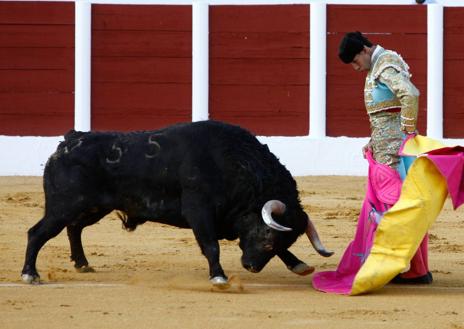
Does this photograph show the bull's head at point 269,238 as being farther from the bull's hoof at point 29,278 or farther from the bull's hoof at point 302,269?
the bull's hoof at point 29,278

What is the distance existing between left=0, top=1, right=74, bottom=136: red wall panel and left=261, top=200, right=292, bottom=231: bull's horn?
5886 mm

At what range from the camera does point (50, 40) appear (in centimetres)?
1161

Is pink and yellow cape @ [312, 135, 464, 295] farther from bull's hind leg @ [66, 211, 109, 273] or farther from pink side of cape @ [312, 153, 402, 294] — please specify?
bull's hind leg @ [66, 211, 109, 273]

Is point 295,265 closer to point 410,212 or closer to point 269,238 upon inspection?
point 269,238

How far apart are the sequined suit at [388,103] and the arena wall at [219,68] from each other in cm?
547

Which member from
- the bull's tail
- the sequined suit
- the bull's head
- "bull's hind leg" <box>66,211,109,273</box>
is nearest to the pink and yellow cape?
the sequined suit

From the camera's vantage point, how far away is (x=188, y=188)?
19.8 feet

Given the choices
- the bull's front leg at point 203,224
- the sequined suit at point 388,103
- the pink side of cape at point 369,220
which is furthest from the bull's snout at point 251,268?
the sequined suit at point 388,103

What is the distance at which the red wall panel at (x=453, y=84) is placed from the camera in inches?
459

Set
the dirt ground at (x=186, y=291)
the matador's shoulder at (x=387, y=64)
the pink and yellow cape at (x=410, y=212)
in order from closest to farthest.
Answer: the dirt ground at (x=186, y=291) < the pink and yellow cape at (x=410, y=212) < the matador's shoulder at (x=387, y=64)

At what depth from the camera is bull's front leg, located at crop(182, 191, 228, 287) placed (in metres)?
5.94

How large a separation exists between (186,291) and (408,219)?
975 millimetres

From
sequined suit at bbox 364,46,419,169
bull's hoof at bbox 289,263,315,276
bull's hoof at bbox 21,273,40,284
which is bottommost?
bull's hoof at bbox 21,273,40,284

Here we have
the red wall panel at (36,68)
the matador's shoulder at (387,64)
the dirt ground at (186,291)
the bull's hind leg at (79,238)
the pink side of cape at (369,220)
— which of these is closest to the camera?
the dirt ground at (186,291)
